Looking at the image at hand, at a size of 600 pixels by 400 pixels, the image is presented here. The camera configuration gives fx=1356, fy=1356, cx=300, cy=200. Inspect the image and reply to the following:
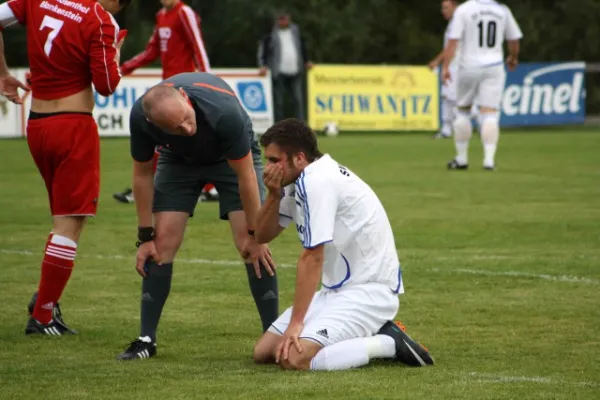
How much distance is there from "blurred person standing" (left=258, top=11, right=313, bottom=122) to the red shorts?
1895 centimetres

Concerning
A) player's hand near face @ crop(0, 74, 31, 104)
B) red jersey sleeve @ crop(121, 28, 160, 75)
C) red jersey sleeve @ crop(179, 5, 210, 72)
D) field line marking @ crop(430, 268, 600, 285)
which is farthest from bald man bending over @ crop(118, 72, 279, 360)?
red jersey sleeve @ crop(121, 28, 160, 75)

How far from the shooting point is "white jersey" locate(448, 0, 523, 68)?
18.7 meters

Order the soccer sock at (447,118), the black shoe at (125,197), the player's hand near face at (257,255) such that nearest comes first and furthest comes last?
1. the player's hand near face at (257,255)
2. the black shoe at (125,197)
3. the soccer sock at (447,118)

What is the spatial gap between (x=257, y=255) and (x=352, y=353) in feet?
3.10

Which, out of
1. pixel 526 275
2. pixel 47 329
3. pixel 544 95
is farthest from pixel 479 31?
pixel 544 95

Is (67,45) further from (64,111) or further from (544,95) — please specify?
(544,95)

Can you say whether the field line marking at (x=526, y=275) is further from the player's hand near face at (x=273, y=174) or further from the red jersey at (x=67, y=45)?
the player's hand near face at (x=273, y=174)

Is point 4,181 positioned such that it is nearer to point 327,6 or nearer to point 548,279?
point 548,279

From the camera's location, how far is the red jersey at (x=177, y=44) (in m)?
14.7

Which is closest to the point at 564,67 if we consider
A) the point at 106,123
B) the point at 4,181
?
the point at 106,123

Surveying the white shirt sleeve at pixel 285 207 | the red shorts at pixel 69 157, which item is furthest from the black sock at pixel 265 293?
the red shorts at pixel 69 157

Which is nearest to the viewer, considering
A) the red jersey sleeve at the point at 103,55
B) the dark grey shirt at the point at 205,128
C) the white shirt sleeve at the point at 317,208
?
the white shirt sleeve at the point at 317,208

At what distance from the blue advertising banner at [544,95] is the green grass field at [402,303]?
45.6 ft

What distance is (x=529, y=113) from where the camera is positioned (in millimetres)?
31312
